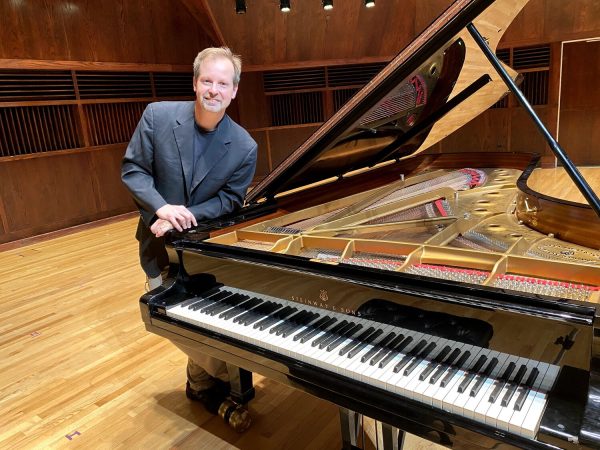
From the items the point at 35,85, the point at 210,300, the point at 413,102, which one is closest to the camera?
the point at 210,300

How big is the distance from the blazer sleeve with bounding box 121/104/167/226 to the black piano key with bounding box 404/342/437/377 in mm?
1350

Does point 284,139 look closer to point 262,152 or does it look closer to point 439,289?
point 262,152

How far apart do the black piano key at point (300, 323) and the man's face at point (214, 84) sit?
103 centimetres

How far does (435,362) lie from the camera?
1304 mm

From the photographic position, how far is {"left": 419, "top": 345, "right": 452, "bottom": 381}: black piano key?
1.25 m

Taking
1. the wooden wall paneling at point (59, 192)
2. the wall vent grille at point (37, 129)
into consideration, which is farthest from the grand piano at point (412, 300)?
the wall vent grille at point (37, 129)

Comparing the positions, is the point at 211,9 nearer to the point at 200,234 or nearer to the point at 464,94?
the point at 464,94

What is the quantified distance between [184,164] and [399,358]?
136 centimetres

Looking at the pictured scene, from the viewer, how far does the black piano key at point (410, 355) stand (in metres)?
1.30

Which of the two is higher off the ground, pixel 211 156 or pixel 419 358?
pixel 211 156

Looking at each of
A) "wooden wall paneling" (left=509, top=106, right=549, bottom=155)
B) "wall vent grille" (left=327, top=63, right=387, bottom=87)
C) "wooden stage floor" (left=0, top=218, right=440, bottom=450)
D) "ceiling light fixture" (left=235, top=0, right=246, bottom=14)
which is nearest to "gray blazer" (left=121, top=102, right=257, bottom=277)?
"wooden stage floor" (left=0, top=218, right=440, bottom=450)

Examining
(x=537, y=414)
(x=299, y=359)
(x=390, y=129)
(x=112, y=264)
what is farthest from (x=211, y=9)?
(x=537, y=414)

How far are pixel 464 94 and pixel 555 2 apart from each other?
5707 millimetres

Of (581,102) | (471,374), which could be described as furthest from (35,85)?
(581,102)
